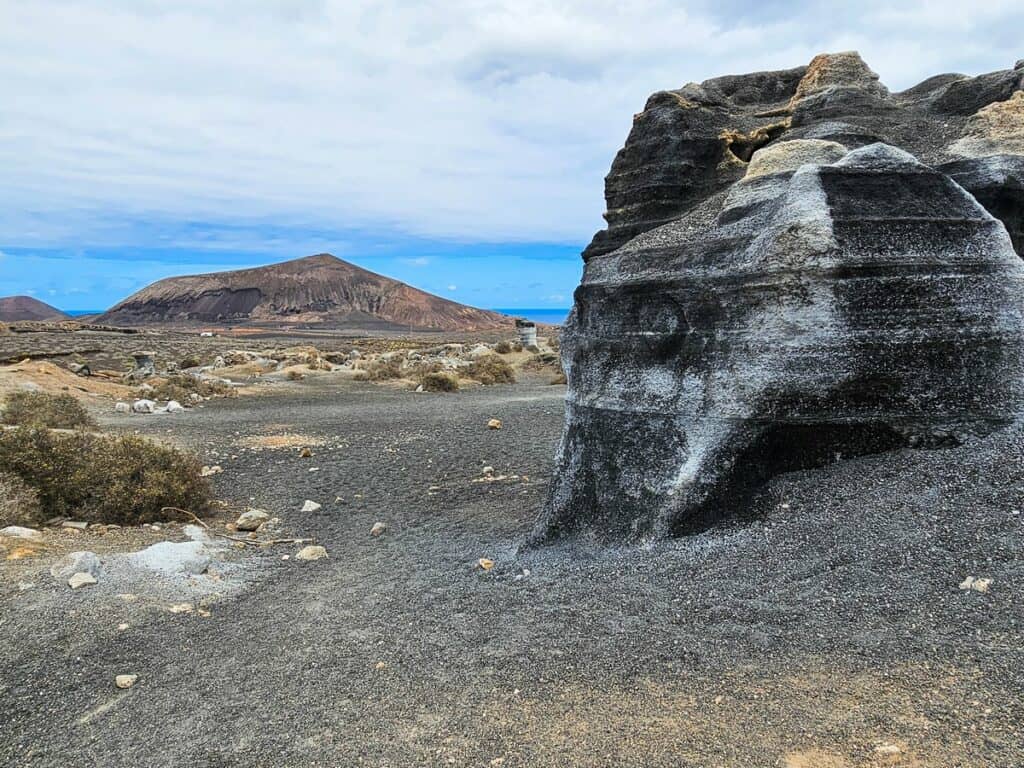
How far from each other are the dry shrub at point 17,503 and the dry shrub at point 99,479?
13cm

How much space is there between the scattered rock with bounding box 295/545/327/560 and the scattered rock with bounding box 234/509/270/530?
1110mm

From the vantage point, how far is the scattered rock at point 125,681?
3.65 m

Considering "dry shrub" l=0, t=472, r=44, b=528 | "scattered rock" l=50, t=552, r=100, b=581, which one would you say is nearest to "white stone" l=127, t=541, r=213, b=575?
"scattered rock" l=50, t=552, r=100, b=581

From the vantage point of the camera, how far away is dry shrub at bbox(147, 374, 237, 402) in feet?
57.6

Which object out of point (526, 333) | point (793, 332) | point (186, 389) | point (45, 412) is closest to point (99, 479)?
point (45, 412)

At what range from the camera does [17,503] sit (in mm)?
6043

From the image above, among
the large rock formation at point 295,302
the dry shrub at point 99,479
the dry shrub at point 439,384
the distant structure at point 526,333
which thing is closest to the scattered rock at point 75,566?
the dry shrub at point 99,479

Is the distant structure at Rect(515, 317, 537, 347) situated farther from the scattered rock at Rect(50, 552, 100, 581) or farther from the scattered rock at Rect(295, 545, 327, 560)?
the scattered rock at Rect(50, 552, 100, 581)

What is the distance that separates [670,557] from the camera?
13.9ft

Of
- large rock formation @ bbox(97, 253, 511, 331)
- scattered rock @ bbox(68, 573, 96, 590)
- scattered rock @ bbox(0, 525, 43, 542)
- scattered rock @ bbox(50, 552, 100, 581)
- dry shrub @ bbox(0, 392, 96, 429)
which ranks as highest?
large rock formation @ bbox(97, 253, 511, 331)

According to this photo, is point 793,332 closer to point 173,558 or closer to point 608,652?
point 608,652

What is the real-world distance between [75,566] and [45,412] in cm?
800

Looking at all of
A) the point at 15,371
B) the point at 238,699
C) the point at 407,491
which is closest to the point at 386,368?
the point at 15,371

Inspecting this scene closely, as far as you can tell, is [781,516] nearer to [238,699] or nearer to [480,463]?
[238,699]
